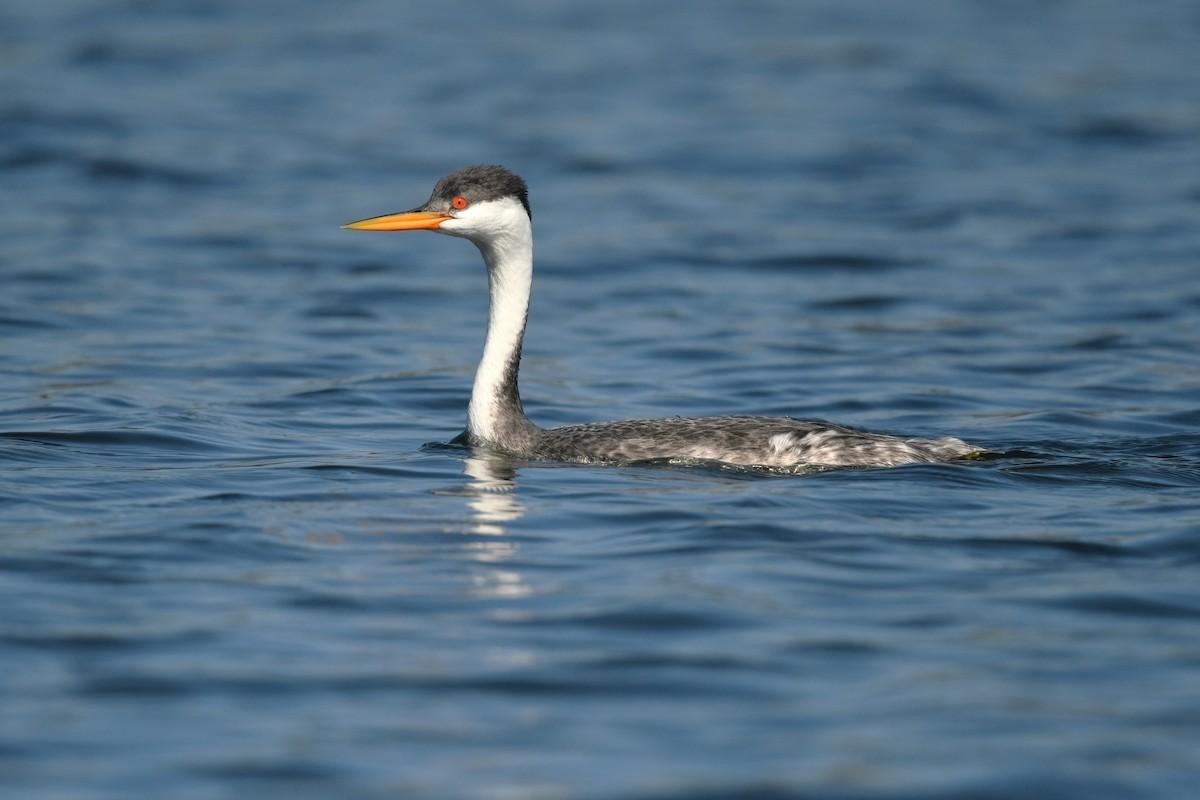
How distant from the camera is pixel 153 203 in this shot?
22.5 meters

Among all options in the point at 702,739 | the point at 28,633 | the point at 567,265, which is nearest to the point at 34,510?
the point at 28,633

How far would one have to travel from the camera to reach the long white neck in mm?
11461

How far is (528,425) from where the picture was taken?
11500 millimetres

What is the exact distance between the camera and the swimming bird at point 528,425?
35.4 ft

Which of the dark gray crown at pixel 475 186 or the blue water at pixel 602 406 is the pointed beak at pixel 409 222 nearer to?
the dark gray crown at pixel 475 186

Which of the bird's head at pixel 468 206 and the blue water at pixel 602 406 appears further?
the bird's head at pixel 468 206

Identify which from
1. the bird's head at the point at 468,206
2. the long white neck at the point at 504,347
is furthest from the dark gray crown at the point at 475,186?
the long white neck at the point at 504,347

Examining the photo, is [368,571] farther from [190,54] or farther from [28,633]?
[190,54]

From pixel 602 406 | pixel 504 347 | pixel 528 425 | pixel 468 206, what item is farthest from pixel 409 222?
pixel 602 406

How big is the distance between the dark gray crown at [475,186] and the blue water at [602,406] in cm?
164

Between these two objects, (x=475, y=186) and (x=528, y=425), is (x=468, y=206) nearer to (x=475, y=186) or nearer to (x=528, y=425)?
(x=475, y=186)

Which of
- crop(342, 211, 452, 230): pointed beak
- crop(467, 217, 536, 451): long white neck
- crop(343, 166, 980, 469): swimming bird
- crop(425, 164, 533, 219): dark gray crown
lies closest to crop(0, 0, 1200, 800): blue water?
crop(343, 166, 980, 469): swimming bird

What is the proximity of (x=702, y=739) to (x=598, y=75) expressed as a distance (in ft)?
81.9

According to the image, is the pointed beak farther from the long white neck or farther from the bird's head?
the long white neck
